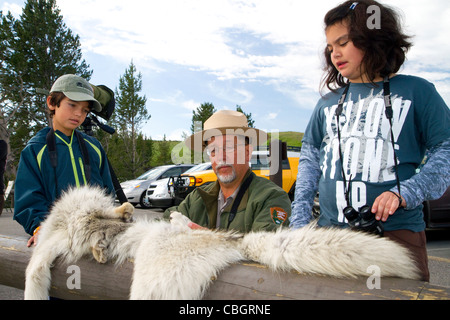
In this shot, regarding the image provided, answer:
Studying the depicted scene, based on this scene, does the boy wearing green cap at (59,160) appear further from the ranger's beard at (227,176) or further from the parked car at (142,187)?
the parked car at (142,187)

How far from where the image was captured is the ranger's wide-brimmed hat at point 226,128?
2.63 metres

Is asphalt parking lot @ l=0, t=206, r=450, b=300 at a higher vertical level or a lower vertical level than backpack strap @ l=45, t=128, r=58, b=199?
lower

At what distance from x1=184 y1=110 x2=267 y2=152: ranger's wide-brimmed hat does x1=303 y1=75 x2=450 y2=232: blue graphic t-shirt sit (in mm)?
976

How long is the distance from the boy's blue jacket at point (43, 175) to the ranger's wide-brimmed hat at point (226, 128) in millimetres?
851

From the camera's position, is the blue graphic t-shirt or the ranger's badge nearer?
the blue graphic t-shirt

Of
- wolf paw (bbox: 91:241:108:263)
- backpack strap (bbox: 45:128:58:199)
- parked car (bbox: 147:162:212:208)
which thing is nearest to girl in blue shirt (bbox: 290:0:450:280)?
wolf paw (bbox: 91:241:108:263)

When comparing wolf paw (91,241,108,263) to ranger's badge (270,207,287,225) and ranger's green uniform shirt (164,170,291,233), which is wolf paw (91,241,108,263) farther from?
ranger's badge (270,207,287,225)

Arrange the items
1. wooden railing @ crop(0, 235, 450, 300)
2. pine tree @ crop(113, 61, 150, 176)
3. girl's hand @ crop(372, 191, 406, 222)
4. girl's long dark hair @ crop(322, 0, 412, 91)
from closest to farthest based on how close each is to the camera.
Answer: wooden railing @ crop(0, 235, 450, 300) < girl's hand @ crop(372, 191, 406, 222) < girl's long dark hair @ crop(322, 0, 412, 91) < pine tree @ crop(113, 61, 150, 176)

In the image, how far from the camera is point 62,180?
239 centimetres

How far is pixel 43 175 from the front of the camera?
234 centimetres

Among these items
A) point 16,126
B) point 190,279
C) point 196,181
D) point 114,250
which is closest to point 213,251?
point 190,279

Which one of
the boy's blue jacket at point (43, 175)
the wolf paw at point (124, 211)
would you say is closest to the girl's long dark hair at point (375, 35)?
the wolf paw at point (124, 211)

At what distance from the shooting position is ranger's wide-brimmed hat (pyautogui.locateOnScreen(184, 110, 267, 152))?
8.63 ft
